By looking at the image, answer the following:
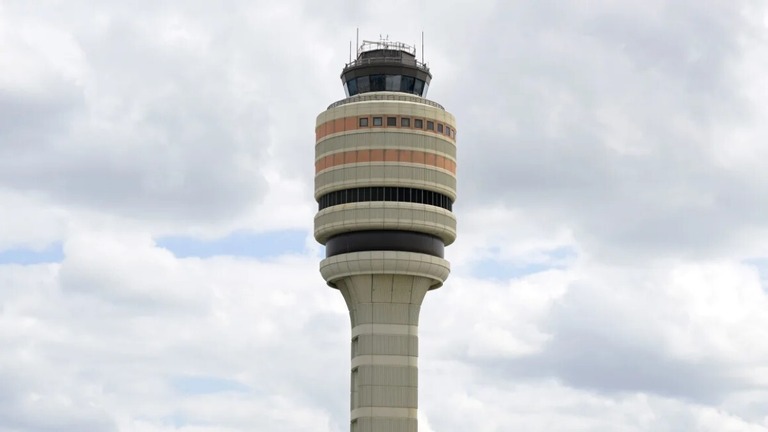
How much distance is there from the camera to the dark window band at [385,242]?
17638 cm

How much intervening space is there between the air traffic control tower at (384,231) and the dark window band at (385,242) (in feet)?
0.35

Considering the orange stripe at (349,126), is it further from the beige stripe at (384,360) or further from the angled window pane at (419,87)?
the beige stripe at (384,360)

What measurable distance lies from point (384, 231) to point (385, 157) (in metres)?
7.91

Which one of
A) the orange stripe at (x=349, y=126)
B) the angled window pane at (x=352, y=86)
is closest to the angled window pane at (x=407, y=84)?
the angled window pane at (x=352, y=86)

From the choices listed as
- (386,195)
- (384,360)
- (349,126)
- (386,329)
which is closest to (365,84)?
(349,126)

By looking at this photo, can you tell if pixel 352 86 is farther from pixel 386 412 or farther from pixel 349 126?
pixel 386 412

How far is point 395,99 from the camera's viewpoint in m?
182

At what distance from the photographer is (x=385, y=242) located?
6944 inches

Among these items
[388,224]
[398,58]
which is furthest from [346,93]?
[388,224]

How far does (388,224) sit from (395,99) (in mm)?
15205

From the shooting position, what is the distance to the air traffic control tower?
577ft

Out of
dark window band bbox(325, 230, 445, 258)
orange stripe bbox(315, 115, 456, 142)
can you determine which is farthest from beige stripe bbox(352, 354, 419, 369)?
orange stripe bbox(315, 115, 456, 142)

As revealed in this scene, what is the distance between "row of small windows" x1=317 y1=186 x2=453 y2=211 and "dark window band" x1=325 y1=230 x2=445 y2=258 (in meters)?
3.48

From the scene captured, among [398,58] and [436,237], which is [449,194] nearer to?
[436,237]
